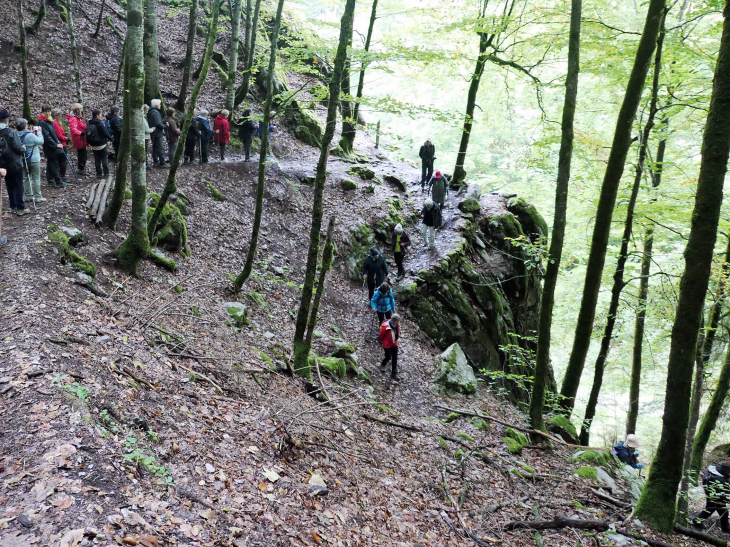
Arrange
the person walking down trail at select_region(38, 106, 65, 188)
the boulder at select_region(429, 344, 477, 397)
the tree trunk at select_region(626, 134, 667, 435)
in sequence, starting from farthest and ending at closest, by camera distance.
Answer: the tree trunk at select_region(626, 134, 667, 435) → the boulder at select_region(429, 344, 477, 397) → the person walking down trail at select_region(38, 106, 65, 188)

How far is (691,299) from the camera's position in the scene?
222 inches

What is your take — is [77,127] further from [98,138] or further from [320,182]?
[320,182]

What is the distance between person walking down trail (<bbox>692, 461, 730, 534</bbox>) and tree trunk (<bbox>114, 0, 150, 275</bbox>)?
1113cm

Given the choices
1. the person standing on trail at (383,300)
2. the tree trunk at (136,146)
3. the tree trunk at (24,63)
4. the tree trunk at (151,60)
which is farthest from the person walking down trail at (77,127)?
the person standing on trail at (383,300)

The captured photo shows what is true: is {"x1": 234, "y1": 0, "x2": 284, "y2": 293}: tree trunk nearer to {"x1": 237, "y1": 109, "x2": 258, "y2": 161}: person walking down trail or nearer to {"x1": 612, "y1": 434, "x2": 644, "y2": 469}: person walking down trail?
{"x1": 237, "y1": 109, "x2": 258, "y2": 161}: person walking down trail

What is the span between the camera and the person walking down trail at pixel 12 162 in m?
8.64

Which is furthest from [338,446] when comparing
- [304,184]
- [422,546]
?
[304,184]

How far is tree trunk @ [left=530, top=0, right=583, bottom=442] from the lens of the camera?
8051 mm

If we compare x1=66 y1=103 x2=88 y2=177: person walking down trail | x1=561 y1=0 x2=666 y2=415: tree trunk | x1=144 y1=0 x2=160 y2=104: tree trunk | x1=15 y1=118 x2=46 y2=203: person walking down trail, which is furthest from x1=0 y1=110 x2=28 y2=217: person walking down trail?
x1=561 y1=0 x2=666 y2=415: tree trunk

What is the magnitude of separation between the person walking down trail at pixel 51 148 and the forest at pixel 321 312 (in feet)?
0.24

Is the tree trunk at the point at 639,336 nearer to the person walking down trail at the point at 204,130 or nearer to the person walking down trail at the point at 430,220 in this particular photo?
the person walking down trail at the point at 430,220

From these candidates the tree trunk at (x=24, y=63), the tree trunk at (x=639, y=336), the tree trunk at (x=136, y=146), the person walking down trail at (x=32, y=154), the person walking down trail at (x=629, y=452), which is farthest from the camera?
the tree trunk at (x=639, y=336)

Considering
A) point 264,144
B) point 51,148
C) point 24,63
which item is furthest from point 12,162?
point 264,144

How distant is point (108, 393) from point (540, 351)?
7.23 meters
